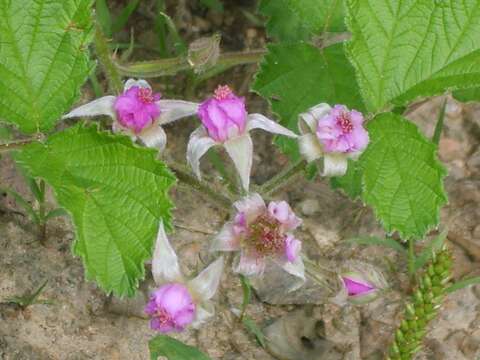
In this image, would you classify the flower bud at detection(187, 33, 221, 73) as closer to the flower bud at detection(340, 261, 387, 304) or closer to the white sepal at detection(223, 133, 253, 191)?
the white sepal at detection(223, 133, 253, 191)

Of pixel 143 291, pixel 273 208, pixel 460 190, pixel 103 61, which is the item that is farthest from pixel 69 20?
pixel 460 190

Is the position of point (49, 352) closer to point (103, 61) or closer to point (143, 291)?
point (143, 291)

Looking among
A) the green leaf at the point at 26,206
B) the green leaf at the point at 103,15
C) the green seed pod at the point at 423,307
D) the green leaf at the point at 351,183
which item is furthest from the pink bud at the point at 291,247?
the green leaf at the point at 103,15

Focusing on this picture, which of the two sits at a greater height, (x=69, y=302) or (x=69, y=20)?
(x=69, y=20)

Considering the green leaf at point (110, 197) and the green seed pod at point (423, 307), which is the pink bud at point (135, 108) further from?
the green seed pod at point (423, 307)

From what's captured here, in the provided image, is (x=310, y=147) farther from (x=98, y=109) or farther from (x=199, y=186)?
(x=98, y=109)

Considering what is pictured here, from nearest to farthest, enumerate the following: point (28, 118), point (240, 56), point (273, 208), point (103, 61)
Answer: point (273, 208), point (28, 118), point (103, 61), point (240, 56)

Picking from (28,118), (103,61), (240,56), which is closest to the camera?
(28,118)
